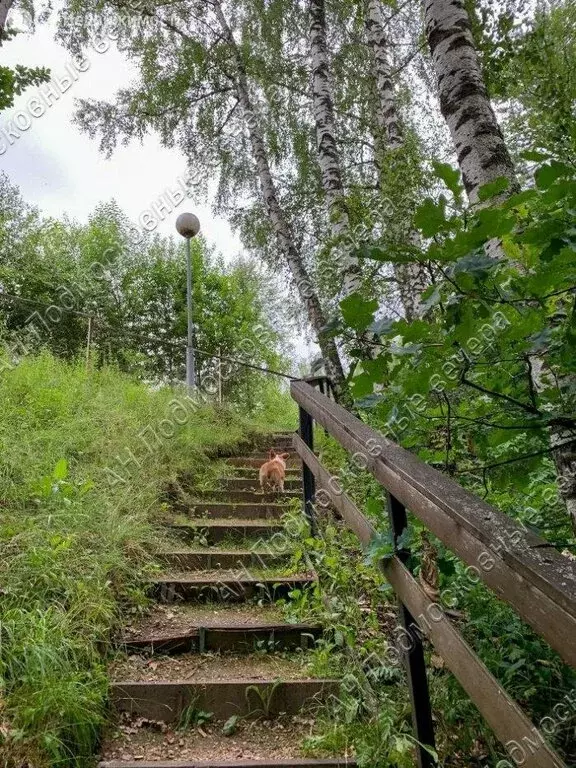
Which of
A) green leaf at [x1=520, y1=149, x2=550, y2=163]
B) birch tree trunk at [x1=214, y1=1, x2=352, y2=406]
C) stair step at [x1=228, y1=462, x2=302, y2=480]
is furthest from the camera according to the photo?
birch tree trunk at [x1=214, y1=1, x2=352, y2=406]

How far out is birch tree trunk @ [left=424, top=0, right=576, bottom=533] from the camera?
73.2 inches

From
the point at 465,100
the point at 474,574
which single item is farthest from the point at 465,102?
the point at 474,574

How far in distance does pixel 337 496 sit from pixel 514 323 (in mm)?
1256

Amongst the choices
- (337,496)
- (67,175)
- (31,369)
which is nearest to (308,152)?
(31,369)

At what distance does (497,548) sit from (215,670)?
5.77ft

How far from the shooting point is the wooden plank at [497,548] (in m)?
0.77

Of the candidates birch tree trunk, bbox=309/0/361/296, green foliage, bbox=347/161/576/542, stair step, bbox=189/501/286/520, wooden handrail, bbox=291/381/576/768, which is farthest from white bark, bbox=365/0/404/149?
wooden handrail, bbox=291/381/576/768

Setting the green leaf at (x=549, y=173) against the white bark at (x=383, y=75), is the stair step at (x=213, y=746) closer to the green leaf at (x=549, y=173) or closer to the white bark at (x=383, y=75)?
the green leaf at (x=549, y=173)

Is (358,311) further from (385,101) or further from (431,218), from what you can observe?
(385,101)

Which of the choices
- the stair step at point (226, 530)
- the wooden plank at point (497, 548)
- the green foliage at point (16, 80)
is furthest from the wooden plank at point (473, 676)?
the green foliage at point (16, 80)

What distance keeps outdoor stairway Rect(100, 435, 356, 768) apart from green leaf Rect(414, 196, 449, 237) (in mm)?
1661

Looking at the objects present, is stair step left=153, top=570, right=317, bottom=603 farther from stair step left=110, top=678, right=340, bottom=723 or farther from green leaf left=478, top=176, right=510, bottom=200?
green leaf left=478, top=176, right=510, bottom=200

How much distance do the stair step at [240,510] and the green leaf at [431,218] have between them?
3.43 m

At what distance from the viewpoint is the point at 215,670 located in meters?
2.23
